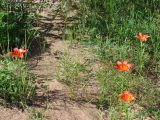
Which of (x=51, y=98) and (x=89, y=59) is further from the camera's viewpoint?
(x=89, y=59)

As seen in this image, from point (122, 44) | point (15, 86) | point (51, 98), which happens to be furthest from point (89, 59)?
point (15, 86)

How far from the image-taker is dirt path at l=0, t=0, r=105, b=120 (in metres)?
3.52

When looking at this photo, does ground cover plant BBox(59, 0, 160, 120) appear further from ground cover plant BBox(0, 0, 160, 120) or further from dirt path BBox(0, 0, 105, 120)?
dirt path BBox(0, 0, 105, 120)

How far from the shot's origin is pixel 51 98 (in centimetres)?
375

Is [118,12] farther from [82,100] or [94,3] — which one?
[82,100]

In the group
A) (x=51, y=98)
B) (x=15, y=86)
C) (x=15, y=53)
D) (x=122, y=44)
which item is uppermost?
(x=15, y=53)

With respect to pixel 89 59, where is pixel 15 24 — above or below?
above

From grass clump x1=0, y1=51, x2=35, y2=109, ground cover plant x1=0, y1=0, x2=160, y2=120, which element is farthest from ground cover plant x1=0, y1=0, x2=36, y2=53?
grass clump x1=0, y1=51, x2=35, y2=109

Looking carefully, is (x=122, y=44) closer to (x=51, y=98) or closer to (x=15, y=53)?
(x=51, y=98)

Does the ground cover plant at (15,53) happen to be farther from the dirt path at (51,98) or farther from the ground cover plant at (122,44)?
the ground cover plant at (122,44)

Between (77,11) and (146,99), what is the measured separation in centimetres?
185

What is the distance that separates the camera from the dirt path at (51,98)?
11.6 feet

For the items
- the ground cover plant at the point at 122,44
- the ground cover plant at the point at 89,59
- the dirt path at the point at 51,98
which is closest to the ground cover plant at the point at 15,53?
the ground cover plant at the point at 89,59

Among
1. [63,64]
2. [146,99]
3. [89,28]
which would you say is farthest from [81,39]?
[146,99]
